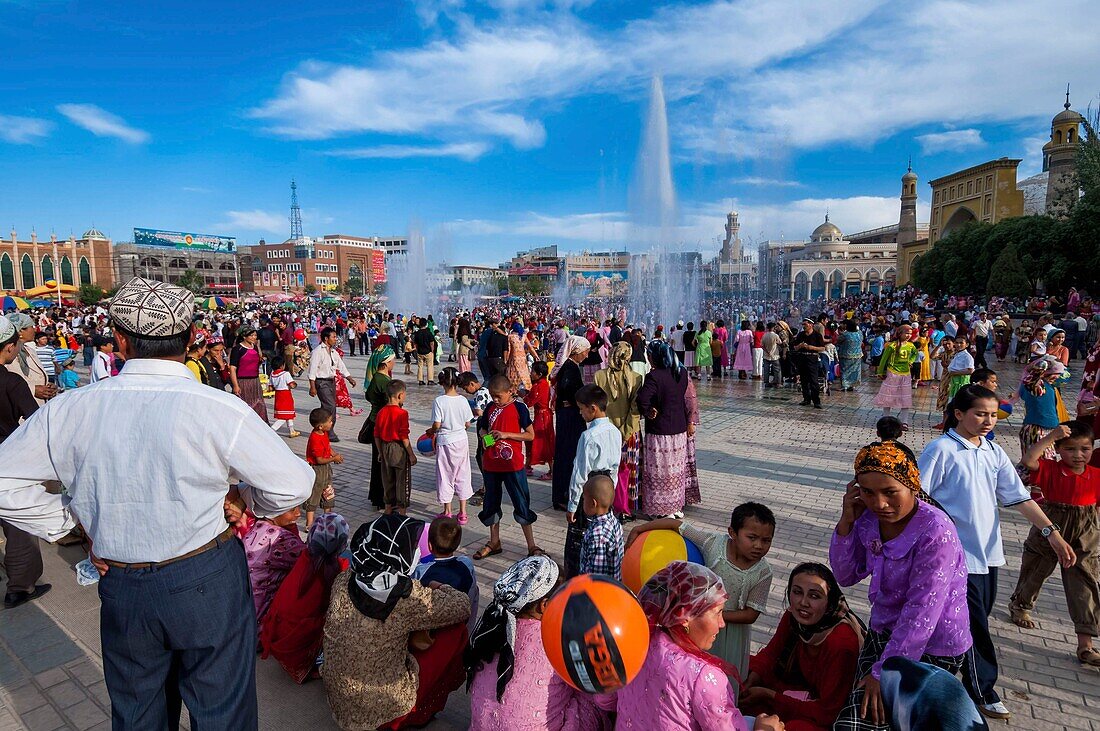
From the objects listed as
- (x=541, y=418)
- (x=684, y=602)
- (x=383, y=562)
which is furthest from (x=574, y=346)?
(x=684, y=602)

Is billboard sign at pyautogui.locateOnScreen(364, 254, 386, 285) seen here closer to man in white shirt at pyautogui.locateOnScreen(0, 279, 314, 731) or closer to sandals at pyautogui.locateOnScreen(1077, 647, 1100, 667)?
man in white shirt at pyautogui.locateOnScreen(0, 279, 314, 731)

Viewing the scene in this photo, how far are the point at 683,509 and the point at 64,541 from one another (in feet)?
20.6

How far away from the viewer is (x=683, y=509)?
20.6ft

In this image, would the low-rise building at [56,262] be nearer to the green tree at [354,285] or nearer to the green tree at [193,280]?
the green tree at [193,280]

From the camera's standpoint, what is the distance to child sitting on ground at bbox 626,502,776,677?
2893mm

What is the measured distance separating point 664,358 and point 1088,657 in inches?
143

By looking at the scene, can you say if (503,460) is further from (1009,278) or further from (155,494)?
(1009,278)

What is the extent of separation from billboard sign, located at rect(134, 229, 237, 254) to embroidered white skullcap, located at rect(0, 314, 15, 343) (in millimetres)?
109784

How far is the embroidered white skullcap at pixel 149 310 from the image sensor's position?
77.5 inches

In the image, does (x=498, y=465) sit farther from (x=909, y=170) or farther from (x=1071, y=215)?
(x=909, y=170)

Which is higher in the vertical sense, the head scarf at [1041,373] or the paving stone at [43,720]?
the head scarf at [1041,373]

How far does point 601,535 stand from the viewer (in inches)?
131

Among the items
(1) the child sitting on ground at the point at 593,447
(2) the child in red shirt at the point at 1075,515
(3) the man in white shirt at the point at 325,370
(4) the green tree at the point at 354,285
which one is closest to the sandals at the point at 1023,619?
(2) the child in red shirt at the point at 1075,515

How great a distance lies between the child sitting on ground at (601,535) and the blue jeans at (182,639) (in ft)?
5.86
